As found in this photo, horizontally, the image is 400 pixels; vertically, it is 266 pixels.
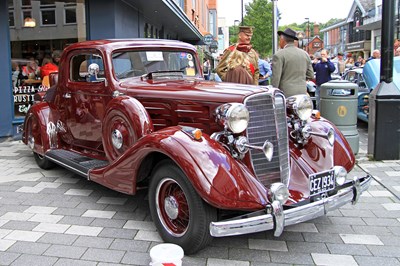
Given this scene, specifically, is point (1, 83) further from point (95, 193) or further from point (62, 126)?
point (95, 193)

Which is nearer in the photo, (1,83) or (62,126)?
(62,126)

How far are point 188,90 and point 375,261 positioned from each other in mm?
2145

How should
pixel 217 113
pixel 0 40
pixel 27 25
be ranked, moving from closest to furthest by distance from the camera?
1. pixel 217 113
2. pixel 0 40
3. pixel 27 25

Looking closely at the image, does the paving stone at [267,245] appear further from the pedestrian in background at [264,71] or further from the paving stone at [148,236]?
the pedestrian in background at [264,71]

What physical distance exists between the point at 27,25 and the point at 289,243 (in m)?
7.77

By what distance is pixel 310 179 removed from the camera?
3467mm

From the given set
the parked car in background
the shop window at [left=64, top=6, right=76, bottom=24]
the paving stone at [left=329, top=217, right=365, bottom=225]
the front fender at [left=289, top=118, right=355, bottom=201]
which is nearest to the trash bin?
the parked car in background

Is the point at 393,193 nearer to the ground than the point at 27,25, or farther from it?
nearer to the ground

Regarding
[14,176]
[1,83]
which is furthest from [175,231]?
[1,83]

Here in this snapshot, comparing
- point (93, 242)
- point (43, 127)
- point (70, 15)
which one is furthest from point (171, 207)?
point (70, 15)

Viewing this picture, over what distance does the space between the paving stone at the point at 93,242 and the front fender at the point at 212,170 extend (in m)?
0.88

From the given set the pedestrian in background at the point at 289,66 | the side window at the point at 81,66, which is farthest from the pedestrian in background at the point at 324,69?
the side window at the point at 81,66

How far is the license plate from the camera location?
3.48 m

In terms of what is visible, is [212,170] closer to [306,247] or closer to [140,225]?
[306,247]
